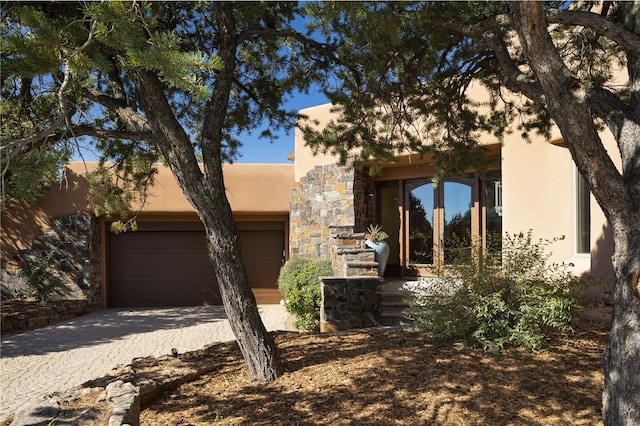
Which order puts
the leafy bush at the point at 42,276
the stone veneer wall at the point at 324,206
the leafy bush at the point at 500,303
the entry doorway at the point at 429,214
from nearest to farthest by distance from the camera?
the leafy bush at the point at 500,303, the entry doorway at the point at 429,214, the stone veneer wall at the point at 324,206, the leafy bush at the point at 42,276

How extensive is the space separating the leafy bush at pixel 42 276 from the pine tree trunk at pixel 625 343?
12474mm

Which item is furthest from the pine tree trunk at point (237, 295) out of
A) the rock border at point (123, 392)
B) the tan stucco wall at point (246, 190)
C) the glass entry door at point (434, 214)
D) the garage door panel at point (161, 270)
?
the garage door panel at point (161, 270)

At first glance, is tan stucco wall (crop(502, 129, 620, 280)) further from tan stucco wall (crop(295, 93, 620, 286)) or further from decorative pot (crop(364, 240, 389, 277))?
decorative pot (crop(364, 240, 389, 277))

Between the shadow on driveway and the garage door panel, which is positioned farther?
the garage door panel

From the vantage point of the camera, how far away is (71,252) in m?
12.3

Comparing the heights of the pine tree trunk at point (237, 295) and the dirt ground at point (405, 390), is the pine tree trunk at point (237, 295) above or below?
above

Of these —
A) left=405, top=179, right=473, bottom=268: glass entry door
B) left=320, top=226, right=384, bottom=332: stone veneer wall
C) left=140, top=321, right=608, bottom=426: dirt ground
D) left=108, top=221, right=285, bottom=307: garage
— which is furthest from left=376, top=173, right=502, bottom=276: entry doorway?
left=140, top=321, right=608, bottom=426: dirt ground

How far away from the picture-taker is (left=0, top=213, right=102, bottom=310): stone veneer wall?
39.9 feet

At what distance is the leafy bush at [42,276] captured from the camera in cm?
1148

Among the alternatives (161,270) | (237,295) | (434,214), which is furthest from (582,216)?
(161,270)

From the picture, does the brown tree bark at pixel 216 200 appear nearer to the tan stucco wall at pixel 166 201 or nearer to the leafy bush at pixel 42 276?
the tan stucco wall at pixel 166 201

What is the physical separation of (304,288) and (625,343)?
738cm

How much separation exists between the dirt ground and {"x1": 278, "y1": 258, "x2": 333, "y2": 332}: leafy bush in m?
4.65

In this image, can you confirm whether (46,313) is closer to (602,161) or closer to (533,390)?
(533,390)
